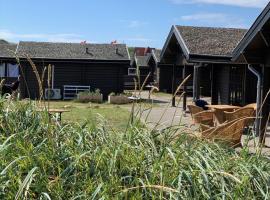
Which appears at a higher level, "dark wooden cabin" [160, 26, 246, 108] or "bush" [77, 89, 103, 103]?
"dark wooden cabin" [160, 26, 246, 108]

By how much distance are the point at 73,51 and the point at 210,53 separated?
15.3 m

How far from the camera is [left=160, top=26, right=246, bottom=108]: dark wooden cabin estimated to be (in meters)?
19.5

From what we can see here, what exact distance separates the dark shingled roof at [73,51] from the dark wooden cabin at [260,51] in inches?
728

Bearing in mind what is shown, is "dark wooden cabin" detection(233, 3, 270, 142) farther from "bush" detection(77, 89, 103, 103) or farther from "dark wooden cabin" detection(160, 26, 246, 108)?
"bush" detection(77, 89, 103, 103)

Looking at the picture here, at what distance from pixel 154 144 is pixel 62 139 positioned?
0.81 meters

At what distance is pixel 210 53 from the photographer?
19.3 metres

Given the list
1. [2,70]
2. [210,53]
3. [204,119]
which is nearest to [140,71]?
[2,70]

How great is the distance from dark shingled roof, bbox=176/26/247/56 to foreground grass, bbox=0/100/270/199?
15.4 m

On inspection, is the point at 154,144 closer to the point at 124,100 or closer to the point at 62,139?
the point at 62,139

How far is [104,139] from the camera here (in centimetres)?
410

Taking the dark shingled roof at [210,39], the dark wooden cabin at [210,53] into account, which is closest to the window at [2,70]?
the dark wooden cabin at [210,53]

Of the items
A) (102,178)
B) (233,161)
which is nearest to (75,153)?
(102,178)

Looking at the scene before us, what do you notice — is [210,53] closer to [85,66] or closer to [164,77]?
[85,66]

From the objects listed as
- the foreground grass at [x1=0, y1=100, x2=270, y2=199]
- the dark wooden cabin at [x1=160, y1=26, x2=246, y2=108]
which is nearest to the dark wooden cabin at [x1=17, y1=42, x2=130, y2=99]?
the dark wooden cabin at [x1=160, y1=26, x2=246, y2=108]
